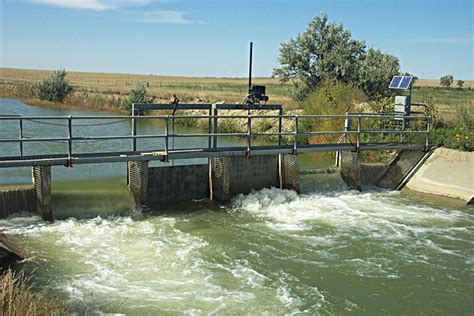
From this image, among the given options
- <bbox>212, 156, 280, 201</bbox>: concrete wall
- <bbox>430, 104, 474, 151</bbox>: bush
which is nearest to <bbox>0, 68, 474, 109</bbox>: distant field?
<bbox>430, 104, 474, 151</bbox>: bush

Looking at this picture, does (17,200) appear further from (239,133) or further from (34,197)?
(239,133)

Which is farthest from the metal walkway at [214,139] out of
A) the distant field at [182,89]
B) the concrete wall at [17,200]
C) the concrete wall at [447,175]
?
the distant field at [182,89]

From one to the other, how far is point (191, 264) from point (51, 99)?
128 ft

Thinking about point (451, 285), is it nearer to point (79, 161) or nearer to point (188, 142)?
point (79, 161)

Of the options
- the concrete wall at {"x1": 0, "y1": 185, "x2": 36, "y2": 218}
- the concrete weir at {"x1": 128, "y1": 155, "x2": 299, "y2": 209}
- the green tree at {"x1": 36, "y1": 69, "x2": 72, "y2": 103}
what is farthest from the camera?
the green tree at {"x1": 36, "y1": 69, "x2": 72, "y2": 103}

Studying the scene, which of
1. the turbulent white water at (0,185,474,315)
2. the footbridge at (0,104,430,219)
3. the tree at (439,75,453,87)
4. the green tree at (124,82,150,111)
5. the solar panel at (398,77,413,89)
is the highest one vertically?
the tree at (439,75,453,87)

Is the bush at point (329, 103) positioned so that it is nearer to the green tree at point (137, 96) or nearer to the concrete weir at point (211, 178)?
the concrete weir at point (211, 178)

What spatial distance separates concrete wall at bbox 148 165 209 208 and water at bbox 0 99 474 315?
1.76ft

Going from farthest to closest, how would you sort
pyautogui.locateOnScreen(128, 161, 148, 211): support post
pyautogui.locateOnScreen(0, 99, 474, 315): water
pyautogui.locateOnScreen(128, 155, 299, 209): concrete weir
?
pyautogui.locateOnScreen(128, 155, 299, 209): concrete weir → pyautogui.locateOnScreen(128, 161, 148, 211): support post → pyautogui.locateOnScreen(0, 99, 474, 315): water

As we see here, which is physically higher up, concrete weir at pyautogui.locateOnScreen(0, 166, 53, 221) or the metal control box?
the metal control box

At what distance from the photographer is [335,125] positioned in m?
23.4

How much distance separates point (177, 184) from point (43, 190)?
12.6 feet

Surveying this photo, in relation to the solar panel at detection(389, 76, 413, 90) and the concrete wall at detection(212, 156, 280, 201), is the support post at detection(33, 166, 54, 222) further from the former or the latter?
the solar panel at detection(389, 76, 413, 90)

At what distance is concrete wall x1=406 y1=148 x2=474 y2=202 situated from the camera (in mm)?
16578
